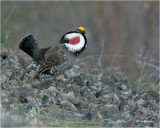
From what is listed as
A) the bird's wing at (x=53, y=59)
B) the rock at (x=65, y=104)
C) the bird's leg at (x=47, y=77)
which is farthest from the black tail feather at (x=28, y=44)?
the rock at (x=65, y=104)

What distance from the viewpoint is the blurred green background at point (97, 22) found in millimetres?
16438

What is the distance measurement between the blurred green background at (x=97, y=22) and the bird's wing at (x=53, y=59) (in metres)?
8.13

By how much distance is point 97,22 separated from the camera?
18.9m

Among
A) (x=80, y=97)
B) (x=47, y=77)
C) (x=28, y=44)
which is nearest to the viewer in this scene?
(x=80, y=97)

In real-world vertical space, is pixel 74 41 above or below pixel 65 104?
above

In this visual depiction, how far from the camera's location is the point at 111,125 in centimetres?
547

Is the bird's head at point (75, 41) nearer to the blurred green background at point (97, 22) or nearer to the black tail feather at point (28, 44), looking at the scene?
the black tail feather at point (28, 44)

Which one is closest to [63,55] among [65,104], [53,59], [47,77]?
[53,59]

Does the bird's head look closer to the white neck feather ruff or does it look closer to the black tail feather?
the white neck feather ruff

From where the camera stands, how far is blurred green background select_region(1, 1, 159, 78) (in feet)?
53.9

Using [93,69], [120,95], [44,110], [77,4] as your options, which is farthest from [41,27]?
[44,110]

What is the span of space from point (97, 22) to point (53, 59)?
1212 cm

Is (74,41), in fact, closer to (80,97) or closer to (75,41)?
(75,41)

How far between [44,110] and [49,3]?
15517mm
